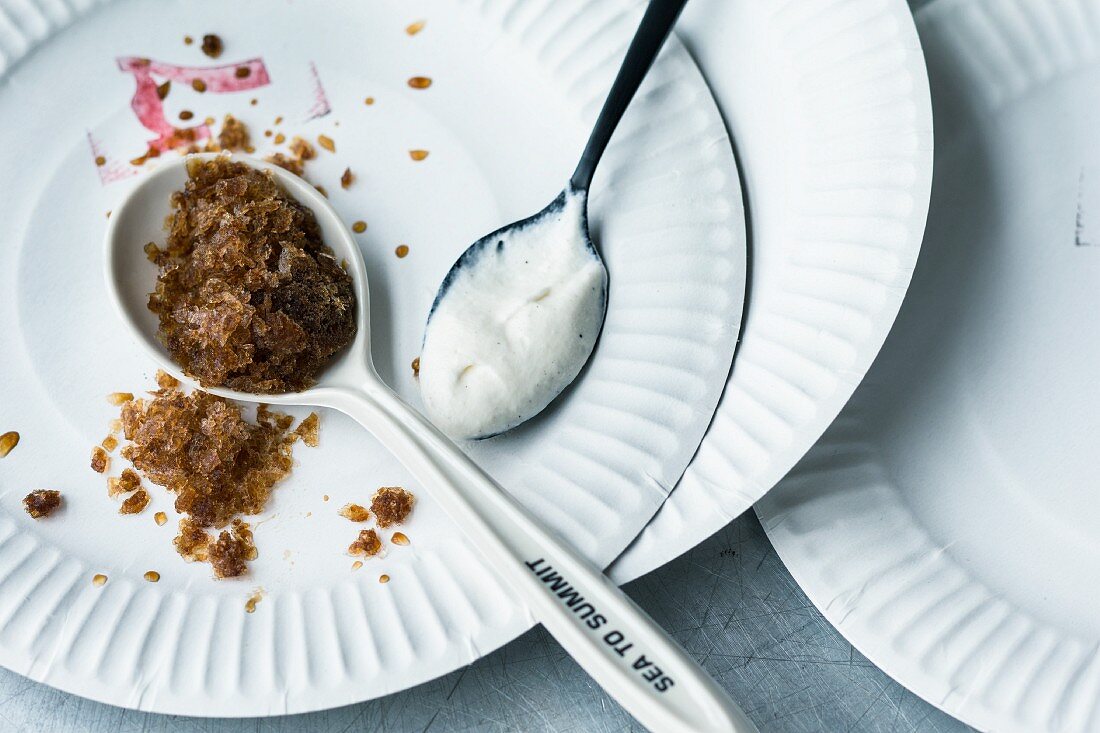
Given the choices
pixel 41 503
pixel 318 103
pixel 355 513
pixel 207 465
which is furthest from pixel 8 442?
pixel 318 103

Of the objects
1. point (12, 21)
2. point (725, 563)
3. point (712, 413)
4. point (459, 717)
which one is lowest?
point (459, 717)

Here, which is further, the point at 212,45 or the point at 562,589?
the point at 212,45

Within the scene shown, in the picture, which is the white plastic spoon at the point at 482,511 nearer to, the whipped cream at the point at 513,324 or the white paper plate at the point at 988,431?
the whipped cream at the point at 513,324

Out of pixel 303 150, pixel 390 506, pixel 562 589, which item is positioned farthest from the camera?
pixel 303 150

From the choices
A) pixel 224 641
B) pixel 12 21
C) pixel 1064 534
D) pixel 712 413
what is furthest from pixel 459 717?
pixel 12 21

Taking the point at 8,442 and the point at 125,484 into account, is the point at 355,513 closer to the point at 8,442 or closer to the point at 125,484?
the point at 125,484

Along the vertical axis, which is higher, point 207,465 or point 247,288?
point 247,288

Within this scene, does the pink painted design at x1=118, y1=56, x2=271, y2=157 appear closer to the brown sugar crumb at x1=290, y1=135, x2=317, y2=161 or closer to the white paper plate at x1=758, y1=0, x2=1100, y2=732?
the brown sugar crumb at x1=290, y1=135, x2=317, y2=161

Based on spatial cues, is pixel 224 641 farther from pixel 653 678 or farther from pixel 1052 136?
pixel 1052 136
